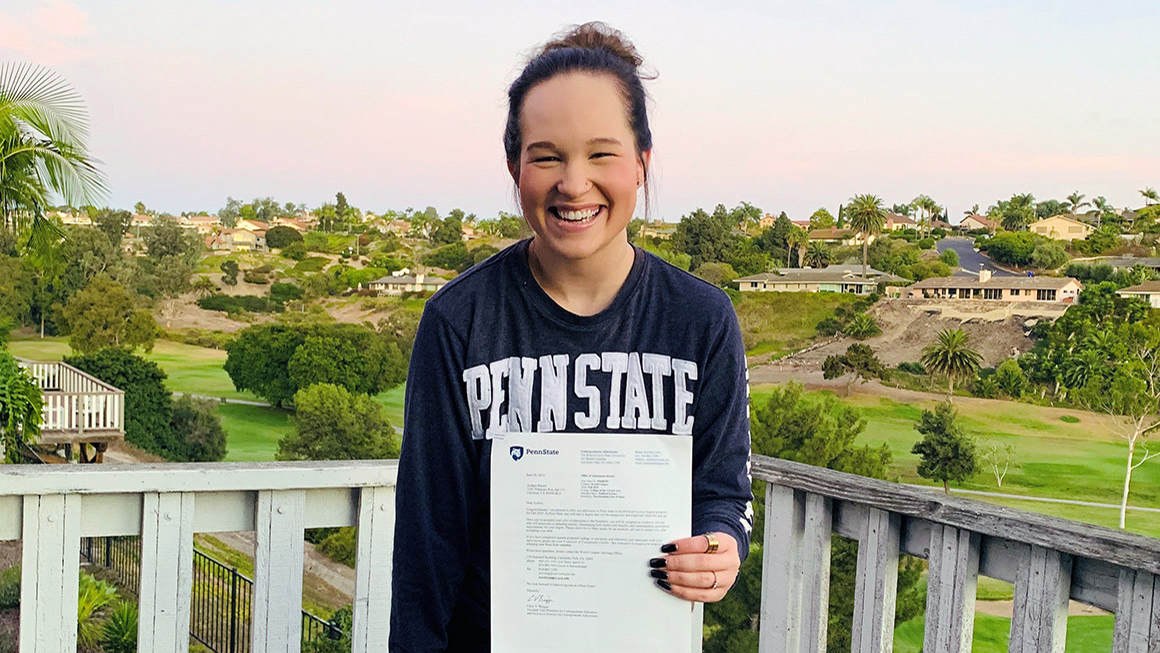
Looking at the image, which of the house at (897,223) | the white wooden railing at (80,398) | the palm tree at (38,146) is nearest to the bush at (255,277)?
the white wooden railing at (80,398)

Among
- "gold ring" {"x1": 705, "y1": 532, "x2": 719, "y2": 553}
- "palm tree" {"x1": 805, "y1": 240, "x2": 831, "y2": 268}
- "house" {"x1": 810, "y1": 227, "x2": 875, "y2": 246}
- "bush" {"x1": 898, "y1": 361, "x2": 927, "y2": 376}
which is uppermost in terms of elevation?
"house" {"x1": 810, "y1": 227, "x2": 875, "y2": 246}

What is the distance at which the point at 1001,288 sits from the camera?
3466 centimetres

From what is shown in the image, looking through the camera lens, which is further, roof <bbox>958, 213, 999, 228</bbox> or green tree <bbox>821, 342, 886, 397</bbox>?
roof <bbox>958, 213, 999, 228</bbox>

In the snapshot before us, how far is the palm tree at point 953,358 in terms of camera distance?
33.4 metres

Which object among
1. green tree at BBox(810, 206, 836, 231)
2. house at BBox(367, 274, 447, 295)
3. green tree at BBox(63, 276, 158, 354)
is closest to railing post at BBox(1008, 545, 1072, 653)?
green tree at BBox(63, 276, 158, 354)

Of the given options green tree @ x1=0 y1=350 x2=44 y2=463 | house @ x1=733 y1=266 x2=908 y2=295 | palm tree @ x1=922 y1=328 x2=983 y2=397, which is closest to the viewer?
green tree @ x1=0 y1=350 x2=44 y2=463

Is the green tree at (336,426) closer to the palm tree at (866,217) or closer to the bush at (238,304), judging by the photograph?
the bush at (238,304)

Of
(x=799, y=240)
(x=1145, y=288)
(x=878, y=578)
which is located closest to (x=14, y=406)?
(x=878, y=578)

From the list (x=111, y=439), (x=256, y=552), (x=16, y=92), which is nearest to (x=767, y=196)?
(x=111, y=439)

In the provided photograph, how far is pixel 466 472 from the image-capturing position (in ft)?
3.30

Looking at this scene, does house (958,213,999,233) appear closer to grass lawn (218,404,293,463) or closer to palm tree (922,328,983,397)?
palm tree (922,328,983,397)

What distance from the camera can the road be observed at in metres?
35.3

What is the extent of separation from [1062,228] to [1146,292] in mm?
4173

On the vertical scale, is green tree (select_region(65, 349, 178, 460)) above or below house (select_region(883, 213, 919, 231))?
below
